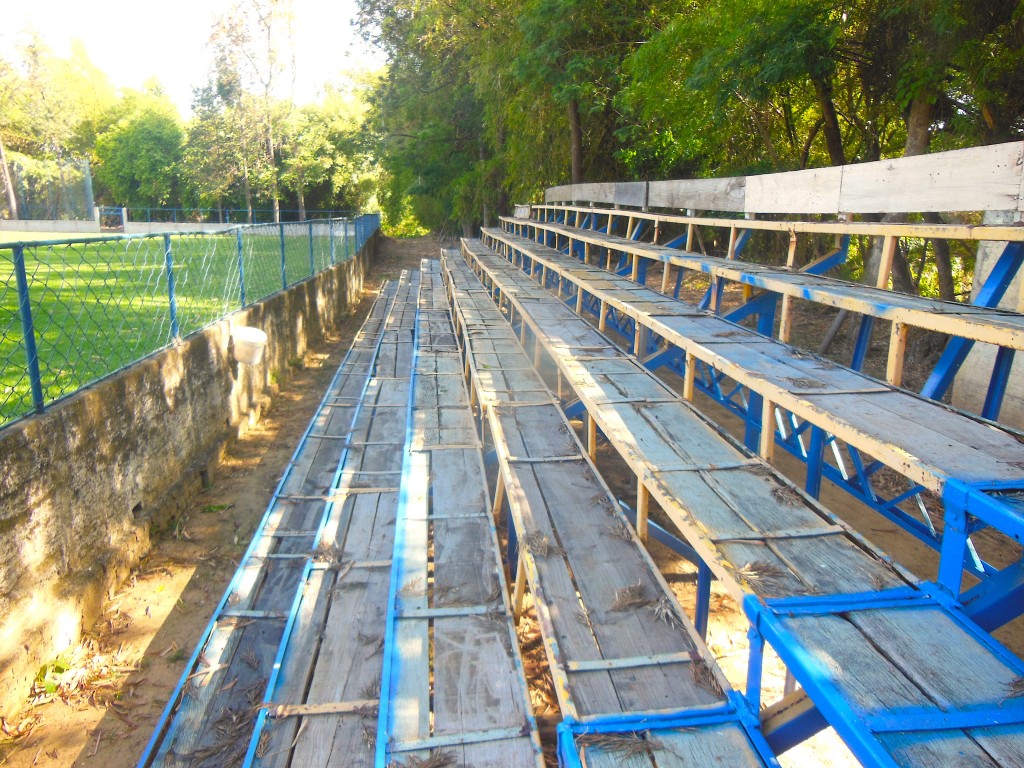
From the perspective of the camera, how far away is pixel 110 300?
25.5 ft

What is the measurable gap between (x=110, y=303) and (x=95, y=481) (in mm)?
5253

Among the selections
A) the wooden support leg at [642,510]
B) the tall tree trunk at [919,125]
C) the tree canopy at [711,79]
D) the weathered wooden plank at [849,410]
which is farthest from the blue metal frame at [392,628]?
the tall tree trunk at [919,125]

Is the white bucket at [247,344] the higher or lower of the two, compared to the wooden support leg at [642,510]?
higher

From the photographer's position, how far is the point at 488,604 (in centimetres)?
284

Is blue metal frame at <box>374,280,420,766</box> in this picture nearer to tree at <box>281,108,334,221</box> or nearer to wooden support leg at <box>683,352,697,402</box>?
wooden support leg at <box>683,352,697,402</box>

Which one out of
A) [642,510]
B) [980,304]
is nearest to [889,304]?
[980,304]

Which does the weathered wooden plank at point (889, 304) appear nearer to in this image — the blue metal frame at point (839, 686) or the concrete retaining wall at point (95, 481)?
the blue metal frame at point (839, 686)

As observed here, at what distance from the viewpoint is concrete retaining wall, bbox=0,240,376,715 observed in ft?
9.71

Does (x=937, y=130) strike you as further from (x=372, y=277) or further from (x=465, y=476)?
(x=372, y=277)

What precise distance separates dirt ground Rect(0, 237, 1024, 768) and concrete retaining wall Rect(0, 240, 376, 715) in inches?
4.6

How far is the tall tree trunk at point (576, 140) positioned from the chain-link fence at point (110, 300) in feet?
15.2

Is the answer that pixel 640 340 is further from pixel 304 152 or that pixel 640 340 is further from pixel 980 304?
pixel 304 152

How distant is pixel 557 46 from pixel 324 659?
422 inches

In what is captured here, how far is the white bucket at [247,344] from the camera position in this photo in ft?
19.4
